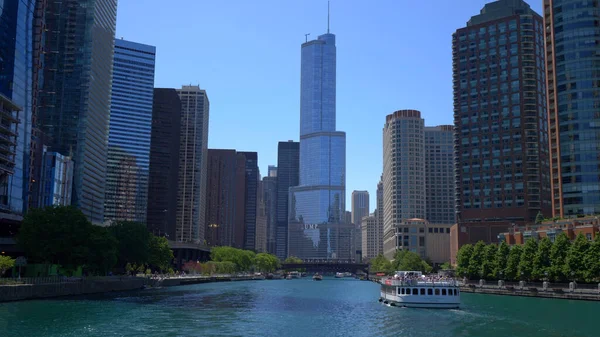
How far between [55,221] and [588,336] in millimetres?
109769

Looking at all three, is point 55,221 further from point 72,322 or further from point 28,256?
point 72,322

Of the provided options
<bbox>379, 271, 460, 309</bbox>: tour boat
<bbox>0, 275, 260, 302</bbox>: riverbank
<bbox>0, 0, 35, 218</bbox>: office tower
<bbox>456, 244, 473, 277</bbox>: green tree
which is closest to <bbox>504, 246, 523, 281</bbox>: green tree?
<bbox>456, 244, 473, 277</bbox>: green tree

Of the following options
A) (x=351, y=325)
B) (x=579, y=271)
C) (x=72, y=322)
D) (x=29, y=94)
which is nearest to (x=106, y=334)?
(x=72, y=322)

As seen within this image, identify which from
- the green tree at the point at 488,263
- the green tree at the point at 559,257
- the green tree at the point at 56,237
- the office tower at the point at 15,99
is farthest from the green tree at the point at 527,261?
the office tower at the point at 15,99

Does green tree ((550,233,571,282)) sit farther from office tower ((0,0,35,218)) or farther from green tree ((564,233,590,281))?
office tower ((0,0,35,218))

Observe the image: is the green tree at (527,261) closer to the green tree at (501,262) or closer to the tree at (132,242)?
the green tree at (501,262)

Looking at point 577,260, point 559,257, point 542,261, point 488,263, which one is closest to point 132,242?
point 488,263

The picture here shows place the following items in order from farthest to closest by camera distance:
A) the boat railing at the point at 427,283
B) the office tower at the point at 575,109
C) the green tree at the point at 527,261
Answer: the office tower at the point at 575,109 → the green tree at the point at 527,261 → the boat railing at the point at 427,283

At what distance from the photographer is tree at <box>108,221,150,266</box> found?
18600cm

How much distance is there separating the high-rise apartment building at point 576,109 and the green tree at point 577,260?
55.0m

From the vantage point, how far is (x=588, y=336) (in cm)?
7338

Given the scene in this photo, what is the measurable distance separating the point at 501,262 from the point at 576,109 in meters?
58.0

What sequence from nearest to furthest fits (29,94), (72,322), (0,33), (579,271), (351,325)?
(72,322), (351,325), (579,271), (0,33), (29,94)

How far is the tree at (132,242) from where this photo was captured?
18600cm
